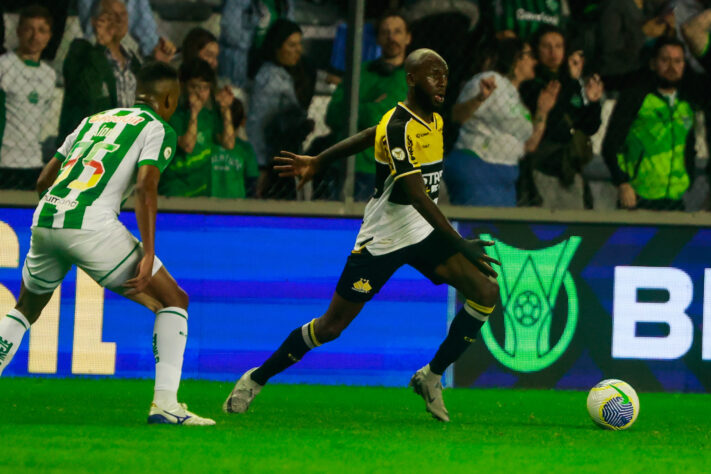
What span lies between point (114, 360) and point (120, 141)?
10.5 ft

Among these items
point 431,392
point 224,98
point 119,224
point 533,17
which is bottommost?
point 431,392

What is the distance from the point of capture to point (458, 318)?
6789 millimetres

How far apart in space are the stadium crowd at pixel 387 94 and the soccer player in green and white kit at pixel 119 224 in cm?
283

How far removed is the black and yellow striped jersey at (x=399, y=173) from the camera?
642cm

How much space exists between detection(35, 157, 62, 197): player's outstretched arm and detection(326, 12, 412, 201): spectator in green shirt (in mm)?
3091

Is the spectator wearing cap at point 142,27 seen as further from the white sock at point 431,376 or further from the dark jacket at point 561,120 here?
the white sock at point 431,376

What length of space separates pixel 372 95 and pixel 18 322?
3855 mm

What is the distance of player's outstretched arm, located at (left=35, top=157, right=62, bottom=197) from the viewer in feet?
20.1

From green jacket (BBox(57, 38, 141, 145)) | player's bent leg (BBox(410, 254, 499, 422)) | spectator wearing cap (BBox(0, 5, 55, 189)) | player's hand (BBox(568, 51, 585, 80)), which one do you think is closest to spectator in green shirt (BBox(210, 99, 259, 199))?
green jacket (BBox(57, 38, 141, 145))

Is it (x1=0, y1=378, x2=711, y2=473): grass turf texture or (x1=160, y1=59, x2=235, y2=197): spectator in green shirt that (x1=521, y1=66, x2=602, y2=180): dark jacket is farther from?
(x1=160, y1=59, x2=235, y2=197): spectator in green shirt

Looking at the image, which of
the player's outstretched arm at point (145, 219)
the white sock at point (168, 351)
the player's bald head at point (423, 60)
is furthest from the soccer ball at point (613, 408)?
the player's outstretched arm at point (145, 219)

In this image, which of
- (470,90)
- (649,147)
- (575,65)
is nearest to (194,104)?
(470,90)

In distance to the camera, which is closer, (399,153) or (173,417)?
(173,417)

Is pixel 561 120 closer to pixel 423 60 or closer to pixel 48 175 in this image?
pixel 423 60
